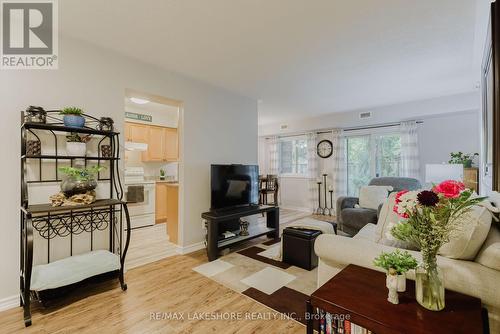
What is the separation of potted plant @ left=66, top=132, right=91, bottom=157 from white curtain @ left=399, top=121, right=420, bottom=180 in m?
5.48

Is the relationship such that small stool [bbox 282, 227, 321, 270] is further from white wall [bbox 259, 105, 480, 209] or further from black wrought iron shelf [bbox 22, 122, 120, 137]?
white wall [bbox 259, 105, 480, 209]

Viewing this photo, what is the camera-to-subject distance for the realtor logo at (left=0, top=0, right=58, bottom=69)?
1961 millimetres

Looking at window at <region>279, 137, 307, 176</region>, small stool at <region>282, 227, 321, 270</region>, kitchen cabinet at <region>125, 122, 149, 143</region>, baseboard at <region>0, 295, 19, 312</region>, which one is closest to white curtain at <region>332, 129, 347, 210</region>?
window at <region>279, 137, 307, 176</region>

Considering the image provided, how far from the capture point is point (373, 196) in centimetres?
402

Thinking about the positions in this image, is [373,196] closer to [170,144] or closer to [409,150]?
[409,150]

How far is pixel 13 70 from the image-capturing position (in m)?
2.11

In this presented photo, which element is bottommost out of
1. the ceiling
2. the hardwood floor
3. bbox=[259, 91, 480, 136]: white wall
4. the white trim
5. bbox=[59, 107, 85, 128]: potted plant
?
the hardwood floor

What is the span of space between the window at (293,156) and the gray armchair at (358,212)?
8.10 ft

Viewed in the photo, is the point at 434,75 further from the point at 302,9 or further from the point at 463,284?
the point at 463,284

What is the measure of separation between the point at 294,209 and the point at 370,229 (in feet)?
12.5

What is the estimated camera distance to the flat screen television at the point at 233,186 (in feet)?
11.5

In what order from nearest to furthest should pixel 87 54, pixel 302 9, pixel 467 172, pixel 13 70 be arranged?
1. pixel 302 9
2. pixel 13 70
3. pixel 87 54
4. pixel 467 172

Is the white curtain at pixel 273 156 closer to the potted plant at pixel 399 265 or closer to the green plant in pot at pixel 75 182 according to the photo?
the green plant in pot at pixel 75 182

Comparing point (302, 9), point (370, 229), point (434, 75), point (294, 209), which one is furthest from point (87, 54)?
point (294, 209)
